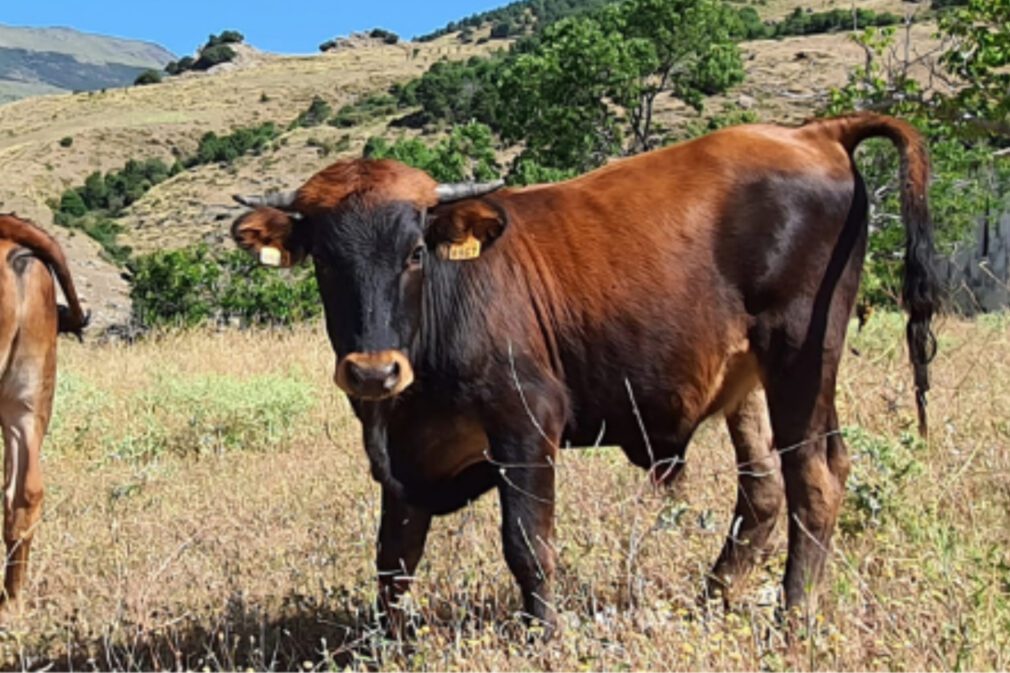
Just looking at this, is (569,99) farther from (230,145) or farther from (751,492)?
(230,145)

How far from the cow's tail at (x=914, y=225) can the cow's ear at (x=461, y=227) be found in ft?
5.69

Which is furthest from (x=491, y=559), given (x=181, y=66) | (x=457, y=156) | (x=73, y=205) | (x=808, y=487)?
(x=181, y=66)

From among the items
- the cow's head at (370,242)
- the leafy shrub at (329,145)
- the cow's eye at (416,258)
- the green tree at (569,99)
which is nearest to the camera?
the cow's head at (370,242)

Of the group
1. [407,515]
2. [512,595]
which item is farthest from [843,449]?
[407,515]

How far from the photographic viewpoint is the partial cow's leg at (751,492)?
5500 mm

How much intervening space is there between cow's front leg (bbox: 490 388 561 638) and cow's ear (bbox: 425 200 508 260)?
2.20 ft

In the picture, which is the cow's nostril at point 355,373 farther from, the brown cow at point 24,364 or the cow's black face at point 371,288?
the brown cow at point 24,364

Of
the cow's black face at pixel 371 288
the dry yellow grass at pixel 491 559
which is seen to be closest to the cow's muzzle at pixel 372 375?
the cow's black face at pixel 371 288

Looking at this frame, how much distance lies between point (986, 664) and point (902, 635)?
0.28 meters

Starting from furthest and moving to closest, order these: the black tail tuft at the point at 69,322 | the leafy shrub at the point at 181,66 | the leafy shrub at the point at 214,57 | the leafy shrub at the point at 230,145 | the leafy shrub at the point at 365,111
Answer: the leafy shrub at the point at 181,66 → the leafy shrub at the point at 214,57 → the leafy shrub at the point at 365,111 → the leafy shrub at the point at 230,145 → the black tail tuft at the point at 69,322

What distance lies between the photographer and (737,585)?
17.5ft

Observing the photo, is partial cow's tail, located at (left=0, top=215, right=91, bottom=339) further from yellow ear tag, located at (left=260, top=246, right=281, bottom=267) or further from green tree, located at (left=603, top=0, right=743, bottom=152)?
green tree, located at (left=603, top=0, right=743, bottom=152)

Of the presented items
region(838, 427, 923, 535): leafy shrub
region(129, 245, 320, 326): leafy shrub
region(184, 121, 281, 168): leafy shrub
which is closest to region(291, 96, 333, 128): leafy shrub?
region(184, 121, 281, 168): leafy shrub

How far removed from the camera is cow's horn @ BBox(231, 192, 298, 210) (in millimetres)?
5000
